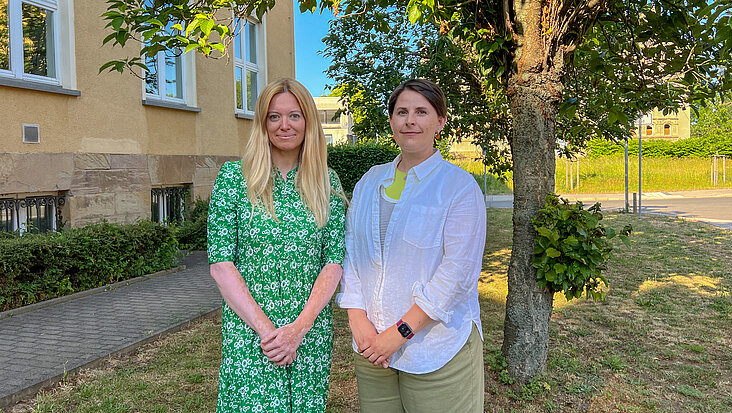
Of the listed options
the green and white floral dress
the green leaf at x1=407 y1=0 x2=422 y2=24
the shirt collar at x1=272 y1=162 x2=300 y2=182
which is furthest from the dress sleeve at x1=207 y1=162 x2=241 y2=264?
the green leaf at x1=407 y1=0 x2=422 y2=24

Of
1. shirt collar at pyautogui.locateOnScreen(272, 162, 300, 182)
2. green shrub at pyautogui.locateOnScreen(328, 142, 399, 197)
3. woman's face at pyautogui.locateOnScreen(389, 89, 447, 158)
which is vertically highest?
green shrub at pyautogui.locateOnScreen(328, 142, 399, 197)

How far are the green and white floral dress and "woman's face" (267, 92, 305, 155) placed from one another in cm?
20

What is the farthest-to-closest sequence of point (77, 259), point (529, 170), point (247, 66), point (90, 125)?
point (247, 66), point (90, 125), point (77, 259), point (529, 170)

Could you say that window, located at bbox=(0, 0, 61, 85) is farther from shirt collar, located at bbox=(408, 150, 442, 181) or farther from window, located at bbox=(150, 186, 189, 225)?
shirt collar, located at bbox=(408, 150, 442, 181)

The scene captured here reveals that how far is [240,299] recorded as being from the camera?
2072 millimetres

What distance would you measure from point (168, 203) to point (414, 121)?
900cm

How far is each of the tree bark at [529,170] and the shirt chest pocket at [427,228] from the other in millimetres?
2044

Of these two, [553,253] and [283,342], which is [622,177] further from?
[283,342]

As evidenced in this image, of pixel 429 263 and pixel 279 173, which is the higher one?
pixel 279 173

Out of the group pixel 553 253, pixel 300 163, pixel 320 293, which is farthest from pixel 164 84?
pixel 320 293

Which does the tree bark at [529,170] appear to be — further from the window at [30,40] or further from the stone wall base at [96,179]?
the window at [30,40]

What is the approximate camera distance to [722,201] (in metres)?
22.1

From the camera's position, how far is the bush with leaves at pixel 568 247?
3.61 meters

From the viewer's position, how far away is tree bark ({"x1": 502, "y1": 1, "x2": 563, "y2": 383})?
3729mm
